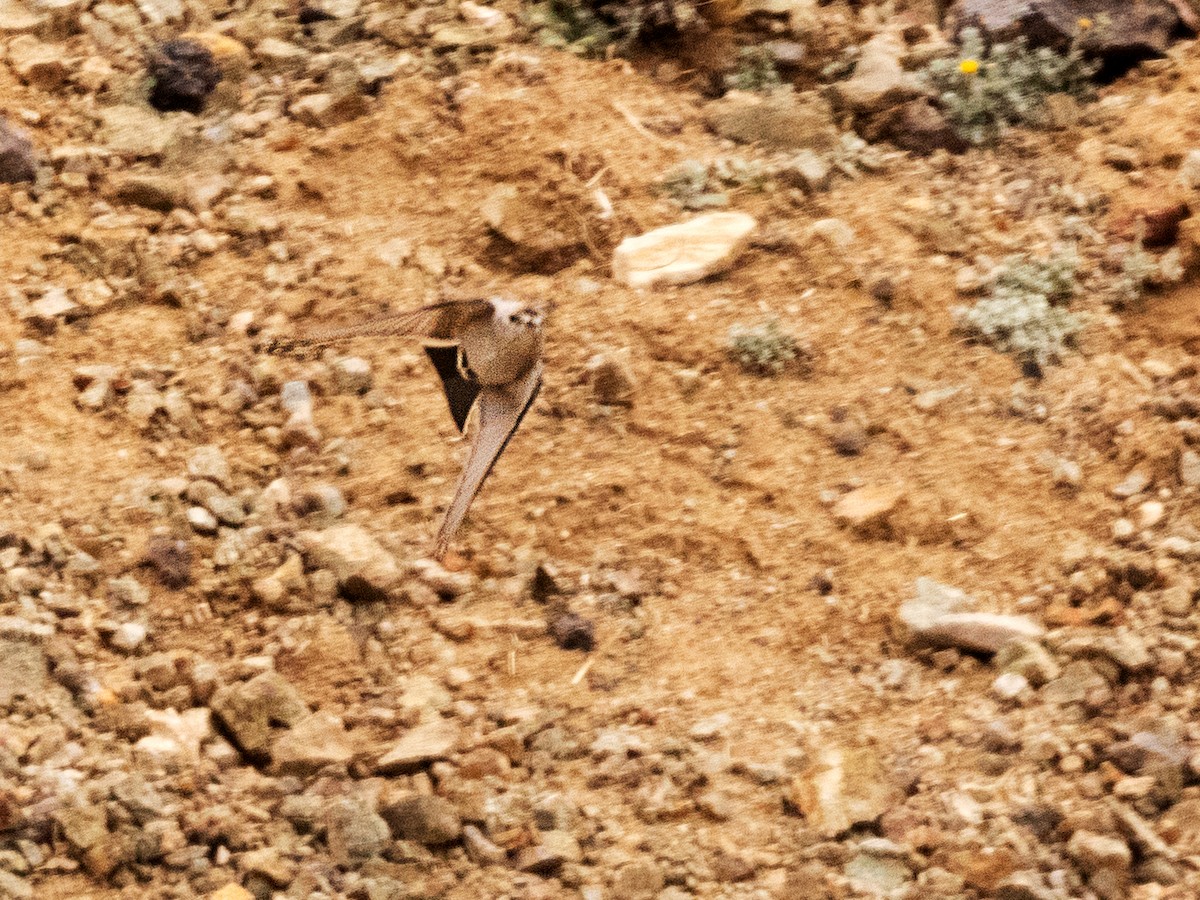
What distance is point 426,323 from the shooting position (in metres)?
2.69

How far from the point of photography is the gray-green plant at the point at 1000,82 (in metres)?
4.11

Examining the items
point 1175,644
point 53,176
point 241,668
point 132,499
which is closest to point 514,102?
point 53,176

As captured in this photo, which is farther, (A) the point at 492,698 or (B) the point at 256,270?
(B) the point at 256,270

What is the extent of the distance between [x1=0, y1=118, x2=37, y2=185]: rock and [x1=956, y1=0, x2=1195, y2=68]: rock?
2.69 m

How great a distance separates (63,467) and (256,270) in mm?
777

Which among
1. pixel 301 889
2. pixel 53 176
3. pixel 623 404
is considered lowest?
pixel 301 889

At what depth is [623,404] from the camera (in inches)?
139

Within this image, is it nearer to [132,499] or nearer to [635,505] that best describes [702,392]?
[635,505]

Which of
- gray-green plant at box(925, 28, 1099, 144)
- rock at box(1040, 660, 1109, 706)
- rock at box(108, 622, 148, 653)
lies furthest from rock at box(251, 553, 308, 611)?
gray-green plant at box(925, 28, 1099, 144)

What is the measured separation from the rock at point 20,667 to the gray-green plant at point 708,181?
2.02 meters

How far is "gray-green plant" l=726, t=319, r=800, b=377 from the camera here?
357 cm

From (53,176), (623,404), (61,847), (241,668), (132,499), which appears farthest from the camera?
(53,176)

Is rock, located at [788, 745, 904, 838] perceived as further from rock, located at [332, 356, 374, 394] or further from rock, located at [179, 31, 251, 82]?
rock, located at [179, 31, 251, 82]

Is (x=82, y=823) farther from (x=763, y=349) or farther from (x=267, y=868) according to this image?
(x=763, y=349)
